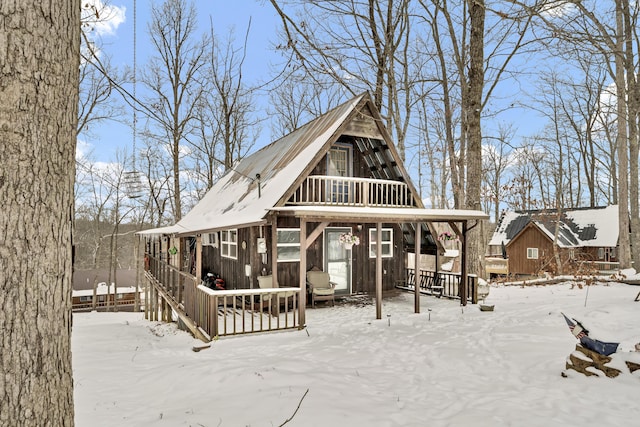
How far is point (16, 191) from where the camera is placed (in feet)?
5.70

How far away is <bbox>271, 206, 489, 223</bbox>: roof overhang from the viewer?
800cm

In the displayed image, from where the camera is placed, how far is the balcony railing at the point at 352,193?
10.2 meters

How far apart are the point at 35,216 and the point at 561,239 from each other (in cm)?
3054

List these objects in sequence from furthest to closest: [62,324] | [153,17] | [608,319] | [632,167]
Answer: [153,17] → [632,167] → [608,319] → [62,324]

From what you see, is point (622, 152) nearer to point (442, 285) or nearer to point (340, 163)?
point (442, 285)

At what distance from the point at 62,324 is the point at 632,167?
57.8ft

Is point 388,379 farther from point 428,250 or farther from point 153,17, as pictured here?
point 153,17

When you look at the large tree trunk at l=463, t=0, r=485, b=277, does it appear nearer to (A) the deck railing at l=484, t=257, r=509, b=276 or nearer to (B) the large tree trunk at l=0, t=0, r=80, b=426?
(B) the large tree trunk at l=0, t=0, r=80, b=426

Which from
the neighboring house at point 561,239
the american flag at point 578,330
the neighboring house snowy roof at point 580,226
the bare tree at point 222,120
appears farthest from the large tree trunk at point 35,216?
the neighboring house at point 561,239

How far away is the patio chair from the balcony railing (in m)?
2.26

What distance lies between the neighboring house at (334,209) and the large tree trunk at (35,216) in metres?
6.42

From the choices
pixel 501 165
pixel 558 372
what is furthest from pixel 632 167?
pixel 501 165

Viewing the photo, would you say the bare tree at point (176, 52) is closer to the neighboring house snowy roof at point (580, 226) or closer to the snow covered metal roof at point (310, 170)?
the snow covered metal roof at point (310, 170)

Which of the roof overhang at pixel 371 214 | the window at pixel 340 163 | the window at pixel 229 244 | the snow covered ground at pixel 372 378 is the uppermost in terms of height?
the window at pixel 340 163
